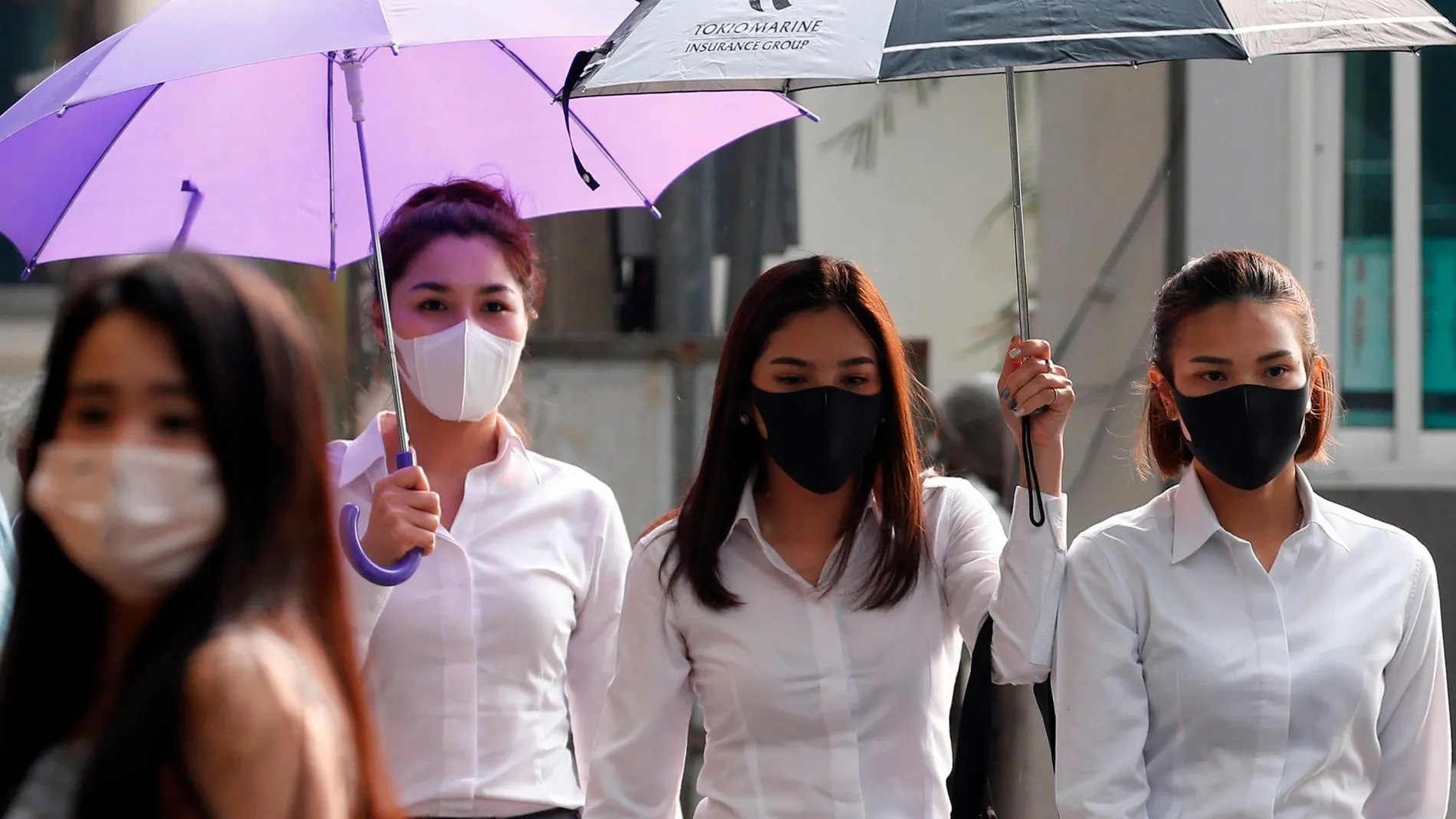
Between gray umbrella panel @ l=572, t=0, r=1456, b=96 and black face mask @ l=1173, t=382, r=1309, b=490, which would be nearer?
gray umbrella panel @ l=572, t=0, r=1456, b=96

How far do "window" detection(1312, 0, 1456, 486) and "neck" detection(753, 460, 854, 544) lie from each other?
2324mm

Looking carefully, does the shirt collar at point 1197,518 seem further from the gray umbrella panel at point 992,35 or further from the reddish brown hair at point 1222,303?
the gray umbrella panel at point 992,35

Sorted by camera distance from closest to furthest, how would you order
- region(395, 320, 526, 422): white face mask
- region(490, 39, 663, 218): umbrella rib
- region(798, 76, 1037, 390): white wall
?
region(395, 320, 526, 422): white face mask, region(490, 39, 663, 218): umbrella rib, region(798, 76, 1037, 390): white wall

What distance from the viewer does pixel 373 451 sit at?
3344mm

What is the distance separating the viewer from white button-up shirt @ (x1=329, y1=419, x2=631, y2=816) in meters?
3.12

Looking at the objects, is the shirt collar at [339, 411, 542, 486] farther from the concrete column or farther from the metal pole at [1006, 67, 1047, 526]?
the concrete column

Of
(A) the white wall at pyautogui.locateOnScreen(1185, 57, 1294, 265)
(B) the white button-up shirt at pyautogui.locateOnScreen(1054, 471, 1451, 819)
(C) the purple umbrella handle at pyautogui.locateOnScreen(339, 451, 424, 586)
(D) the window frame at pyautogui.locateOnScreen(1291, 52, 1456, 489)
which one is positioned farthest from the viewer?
(D) the window frame at pyautogui.locateOnScreen(1291, 52, 1456, 489)

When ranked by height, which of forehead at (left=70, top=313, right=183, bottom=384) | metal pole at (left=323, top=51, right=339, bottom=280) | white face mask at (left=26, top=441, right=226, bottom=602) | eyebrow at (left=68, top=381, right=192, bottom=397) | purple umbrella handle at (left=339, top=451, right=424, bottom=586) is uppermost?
metal pole at (left=323, top=51, right=339, bottom=280)

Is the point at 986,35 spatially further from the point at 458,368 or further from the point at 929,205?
the point at 929,205

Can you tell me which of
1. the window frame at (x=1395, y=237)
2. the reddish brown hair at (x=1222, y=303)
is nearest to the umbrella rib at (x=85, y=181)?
the reddish brown hair at (x=1222, y=303)

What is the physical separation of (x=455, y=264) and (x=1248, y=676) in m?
1.64

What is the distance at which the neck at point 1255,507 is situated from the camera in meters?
2.90

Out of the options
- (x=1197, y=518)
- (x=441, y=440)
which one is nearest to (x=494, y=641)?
(x=441, y=440)

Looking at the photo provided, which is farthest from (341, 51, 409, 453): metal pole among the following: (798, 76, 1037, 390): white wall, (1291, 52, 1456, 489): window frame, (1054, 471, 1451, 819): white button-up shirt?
(798, 76, 1037, 390): white wall
